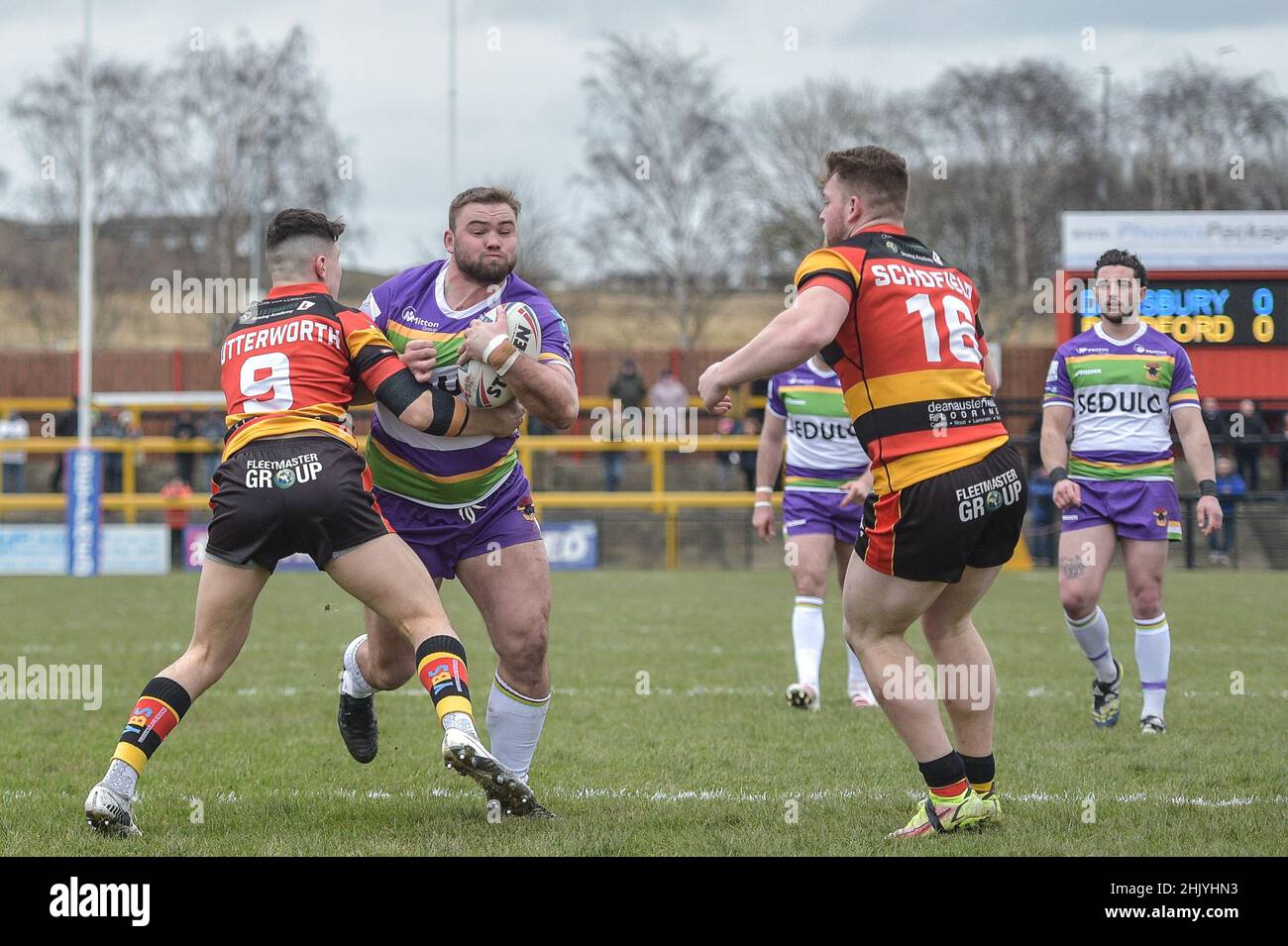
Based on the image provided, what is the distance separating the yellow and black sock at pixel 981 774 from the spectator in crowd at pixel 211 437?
1860 centimetres

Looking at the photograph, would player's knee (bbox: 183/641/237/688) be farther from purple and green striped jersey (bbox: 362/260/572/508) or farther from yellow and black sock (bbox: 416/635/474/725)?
purple and green striped jersey (bbox: 362/260/572/508)

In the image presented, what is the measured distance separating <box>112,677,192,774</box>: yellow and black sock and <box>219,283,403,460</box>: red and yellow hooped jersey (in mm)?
854

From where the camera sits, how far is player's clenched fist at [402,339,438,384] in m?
5.14

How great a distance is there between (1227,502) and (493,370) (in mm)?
17225

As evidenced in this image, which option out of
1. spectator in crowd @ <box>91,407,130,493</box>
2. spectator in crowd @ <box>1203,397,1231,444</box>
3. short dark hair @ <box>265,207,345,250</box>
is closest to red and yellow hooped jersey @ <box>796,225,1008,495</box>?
short dark hair @ <box>265,207,345,250</box>

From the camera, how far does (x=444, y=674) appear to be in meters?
4.92

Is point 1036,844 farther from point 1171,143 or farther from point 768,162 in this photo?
Answer: point 1171,143

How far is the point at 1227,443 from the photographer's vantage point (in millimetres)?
20766

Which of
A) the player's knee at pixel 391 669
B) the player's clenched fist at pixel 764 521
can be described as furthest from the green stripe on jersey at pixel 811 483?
the player's knee at pixel 391 669

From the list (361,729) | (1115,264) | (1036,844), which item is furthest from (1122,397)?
(361,729)

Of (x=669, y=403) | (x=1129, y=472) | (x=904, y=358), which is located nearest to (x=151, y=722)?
(x=904, y=358)
